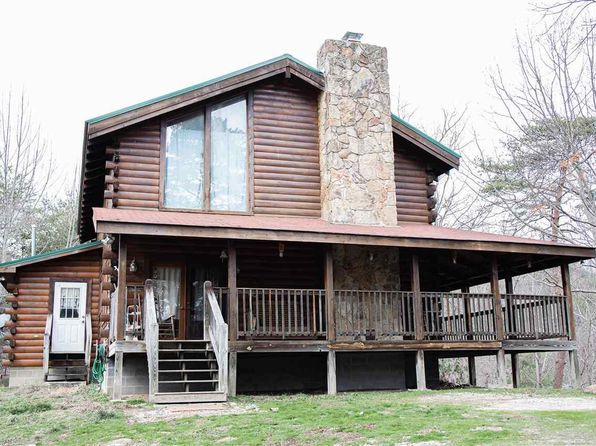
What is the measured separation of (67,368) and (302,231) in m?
9.20

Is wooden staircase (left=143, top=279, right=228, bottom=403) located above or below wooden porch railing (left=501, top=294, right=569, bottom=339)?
below

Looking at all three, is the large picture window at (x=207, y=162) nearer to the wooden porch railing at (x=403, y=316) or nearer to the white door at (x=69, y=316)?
the wooden porch railing at (x=403, y=316)

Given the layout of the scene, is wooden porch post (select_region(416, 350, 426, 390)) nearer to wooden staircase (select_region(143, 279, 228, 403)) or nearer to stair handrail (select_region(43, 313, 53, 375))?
wooden staircase (select_region(143, 279, 228, 403))

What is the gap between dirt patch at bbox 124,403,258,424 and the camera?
424 inches

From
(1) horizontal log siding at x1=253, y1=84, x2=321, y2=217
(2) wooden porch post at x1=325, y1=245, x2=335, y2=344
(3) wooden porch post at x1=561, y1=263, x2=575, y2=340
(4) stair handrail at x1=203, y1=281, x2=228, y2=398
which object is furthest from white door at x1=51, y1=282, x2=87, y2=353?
(3) wooden porch post at x1=561, y1=263, x2=575, y2=340

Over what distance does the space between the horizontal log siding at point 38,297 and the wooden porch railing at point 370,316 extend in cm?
767

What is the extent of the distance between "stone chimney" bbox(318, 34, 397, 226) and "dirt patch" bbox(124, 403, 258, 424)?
21.8 ft

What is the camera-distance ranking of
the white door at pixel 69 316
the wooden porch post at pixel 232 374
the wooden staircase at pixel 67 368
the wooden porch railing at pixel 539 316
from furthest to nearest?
the white door at pixel 69 316 → the wooden staircase at pixel 67 368 → the wooden porch railing at pixel 539 316 → the wooden porch post at pixel 232 374

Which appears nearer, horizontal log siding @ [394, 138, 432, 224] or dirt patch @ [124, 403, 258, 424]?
dirt patch @ [124, 403, 258, 424]

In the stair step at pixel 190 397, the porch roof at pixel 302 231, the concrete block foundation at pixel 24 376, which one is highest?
the porch roof at pixel 302 231

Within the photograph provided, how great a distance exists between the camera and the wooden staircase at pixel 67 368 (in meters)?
19.9

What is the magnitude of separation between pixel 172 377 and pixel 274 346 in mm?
2123

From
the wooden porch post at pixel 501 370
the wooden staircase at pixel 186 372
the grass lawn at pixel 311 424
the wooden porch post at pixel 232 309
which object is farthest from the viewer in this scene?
the wooden porch post at pixel 501 370

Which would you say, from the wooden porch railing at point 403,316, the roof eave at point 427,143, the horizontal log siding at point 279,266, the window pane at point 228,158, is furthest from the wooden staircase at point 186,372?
the roof eave at point 427,143
